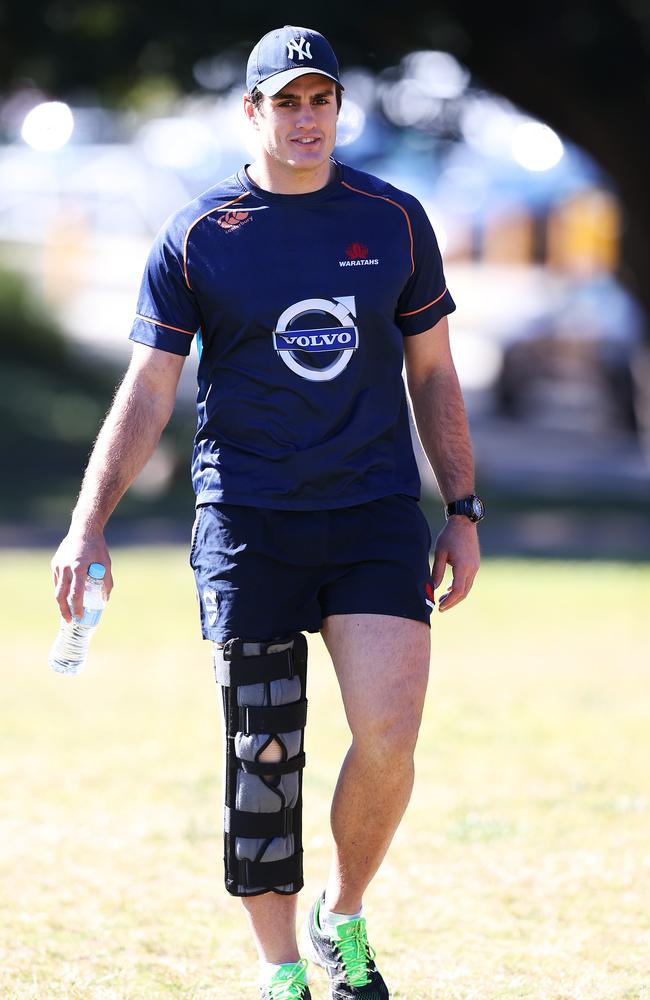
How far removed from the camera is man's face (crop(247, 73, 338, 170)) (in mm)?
4055

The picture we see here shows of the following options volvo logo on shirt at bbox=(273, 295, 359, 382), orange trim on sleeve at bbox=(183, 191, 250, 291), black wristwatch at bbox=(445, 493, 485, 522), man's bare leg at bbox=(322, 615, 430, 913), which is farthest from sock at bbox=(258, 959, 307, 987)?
orange trim on sleeve at bbox=(183, 191, 250, 291)

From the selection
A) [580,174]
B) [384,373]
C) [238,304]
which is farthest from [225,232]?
[580,174]

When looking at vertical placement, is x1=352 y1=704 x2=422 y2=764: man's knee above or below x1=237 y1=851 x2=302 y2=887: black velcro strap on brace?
above

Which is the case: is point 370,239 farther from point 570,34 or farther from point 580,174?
point 580,174

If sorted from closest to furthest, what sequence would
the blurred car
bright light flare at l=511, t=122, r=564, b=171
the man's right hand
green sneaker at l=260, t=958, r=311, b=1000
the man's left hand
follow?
the man's right hand, green sneaker at l=260, t=958, r=311, b=1000, the man's left hand, bright light flare at l=511, t=122, r=564, b=171, the blurred car

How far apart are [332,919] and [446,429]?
1.34 metres

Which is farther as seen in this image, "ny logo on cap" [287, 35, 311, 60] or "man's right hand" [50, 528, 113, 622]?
"ny logo on cap" [287, 35, 311, 60]

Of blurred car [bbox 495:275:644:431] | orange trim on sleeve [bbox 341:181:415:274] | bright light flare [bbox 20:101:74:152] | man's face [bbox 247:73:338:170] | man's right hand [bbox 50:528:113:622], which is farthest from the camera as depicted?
blurred car [bbox 495:275:644:431]

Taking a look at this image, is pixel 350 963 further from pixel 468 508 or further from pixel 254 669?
pixel 468 508

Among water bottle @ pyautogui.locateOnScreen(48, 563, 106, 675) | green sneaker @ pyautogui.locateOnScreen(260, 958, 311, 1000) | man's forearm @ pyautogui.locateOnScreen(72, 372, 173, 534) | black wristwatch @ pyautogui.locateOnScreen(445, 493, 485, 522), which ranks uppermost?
man's forearm @ pyautogui.locateOnScreen(72, 372, 173, 534)

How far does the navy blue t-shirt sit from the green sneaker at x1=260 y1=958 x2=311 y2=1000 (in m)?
1.15

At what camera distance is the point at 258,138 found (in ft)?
13.6

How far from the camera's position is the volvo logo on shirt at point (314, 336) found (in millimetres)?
4016

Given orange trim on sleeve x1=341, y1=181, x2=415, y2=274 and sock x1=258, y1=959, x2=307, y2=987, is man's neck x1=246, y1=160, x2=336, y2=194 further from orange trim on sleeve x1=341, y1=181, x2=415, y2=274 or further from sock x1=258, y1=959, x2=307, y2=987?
sock x1=258, y1=959, x2=307, y2=987
